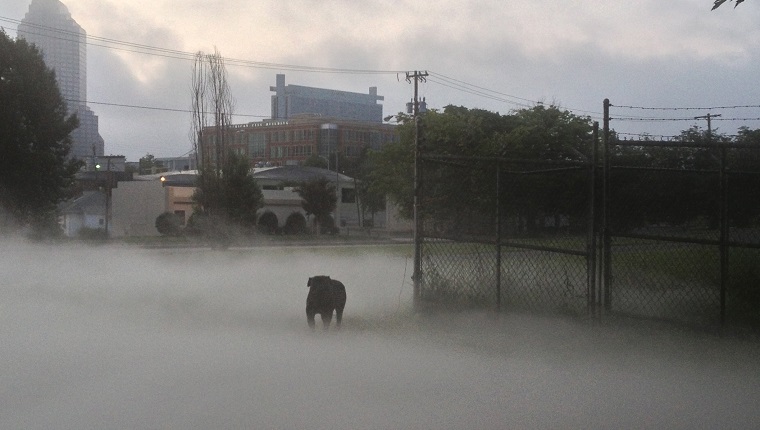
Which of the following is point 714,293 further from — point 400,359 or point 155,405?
point 155,405

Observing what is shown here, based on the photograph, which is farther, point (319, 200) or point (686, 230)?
point (319, 200)

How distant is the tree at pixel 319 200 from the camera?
58.3 metres

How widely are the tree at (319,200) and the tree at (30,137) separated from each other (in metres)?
21.0

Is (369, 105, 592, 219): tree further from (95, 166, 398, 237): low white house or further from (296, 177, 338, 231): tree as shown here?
(95, 166, 398, 237): low white house

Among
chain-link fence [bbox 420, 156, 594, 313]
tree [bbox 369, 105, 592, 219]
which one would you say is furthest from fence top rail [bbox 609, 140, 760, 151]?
chain-link fence [bbox 420, 156, 594, 313]

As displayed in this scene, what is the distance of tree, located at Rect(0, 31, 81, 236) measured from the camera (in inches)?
1427

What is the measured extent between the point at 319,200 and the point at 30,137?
2458 cm

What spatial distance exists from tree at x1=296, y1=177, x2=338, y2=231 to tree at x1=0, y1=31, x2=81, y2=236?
68.8 ft

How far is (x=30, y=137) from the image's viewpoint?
121ft

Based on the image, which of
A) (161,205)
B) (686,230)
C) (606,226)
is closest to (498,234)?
(606,226)

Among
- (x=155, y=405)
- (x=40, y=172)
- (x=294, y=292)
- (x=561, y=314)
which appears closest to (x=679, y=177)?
(x=561, y=314)

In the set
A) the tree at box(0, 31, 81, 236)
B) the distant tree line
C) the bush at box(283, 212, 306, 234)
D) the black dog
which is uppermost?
the tree at box(0, 31, 81, 236)

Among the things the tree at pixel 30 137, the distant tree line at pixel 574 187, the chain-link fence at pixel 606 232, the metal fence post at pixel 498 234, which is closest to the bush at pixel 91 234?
the tree at pixel 30 137

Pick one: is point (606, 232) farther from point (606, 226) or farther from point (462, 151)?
point (462, 151)
